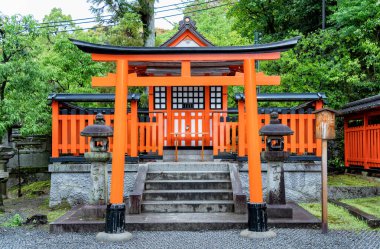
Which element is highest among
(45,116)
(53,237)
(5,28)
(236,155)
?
(5,28)

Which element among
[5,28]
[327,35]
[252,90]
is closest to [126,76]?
[252,90]

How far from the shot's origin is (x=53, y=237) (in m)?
7.53

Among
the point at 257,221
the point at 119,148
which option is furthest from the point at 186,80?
the point at 257,221

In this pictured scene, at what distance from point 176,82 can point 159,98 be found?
5819mm

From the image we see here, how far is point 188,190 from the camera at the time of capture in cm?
972

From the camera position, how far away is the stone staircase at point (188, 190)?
9.07 m

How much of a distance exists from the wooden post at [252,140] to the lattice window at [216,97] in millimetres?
5907

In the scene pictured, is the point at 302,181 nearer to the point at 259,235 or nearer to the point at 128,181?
the point at 259,235

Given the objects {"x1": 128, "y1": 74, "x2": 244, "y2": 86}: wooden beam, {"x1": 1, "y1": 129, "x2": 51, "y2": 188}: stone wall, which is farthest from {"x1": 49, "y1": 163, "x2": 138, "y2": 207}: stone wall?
{"x1": 1, "y1": 129, "x2": 51, "y2": 188}: stone wall

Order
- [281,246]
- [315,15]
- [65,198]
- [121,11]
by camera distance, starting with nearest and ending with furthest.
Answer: [281,246]
[65,198]
[121,11]
[315,15]

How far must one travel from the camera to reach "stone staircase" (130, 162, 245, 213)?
907 centimetres

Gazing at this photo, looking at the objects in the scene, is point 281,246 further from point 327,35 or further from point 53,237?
point 327,35

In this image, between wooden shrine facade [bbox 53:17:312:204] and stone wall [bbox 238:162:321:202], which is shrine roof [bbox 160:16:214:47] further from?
wooden shrine facade [bbox 53:17:312:204]

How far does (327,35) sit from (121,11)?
1010cm
